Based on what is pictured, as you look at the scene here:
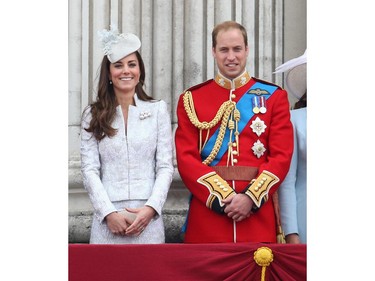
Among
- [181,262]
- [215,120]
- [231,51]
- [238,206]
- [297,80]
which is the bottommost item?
[181,262]

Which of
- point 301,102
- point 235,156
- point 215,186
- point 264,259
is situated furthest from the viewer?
point 301,102

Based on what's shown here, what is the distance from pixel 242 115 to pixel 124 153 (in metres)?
0.53

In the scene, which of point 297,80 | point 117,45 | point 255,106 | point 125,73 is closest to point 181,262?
point 255,106

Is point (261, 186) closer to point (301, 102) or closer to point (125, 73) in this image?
point (301, 102)

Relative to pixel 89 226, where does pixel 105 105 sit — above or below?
above

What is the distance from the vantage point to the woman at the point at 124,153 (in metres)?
5.32

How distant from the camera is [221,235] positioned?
17.4ft

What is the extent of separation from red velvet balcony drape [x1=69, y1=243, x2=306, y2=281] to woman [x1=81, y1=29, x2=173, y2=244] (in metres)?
0.21

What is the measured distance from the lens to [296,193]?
5.55 m

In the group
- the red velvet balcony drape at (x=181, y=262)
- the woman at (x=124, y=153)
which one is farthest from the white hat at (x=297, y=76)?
the red velvet balcony drape at (x=181, y=262)

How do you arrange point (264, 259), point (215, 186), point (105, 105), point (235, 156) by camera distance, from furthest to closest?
point (105, 105) → point (235, 156) → point (215, 186) → point (264, 259)

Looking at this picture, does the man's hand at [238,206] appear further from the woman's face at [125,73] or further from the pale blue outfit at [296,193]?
the woman's face at [125,73]

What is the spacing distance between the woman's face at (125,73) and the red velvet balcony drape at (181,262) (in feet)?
2.58
